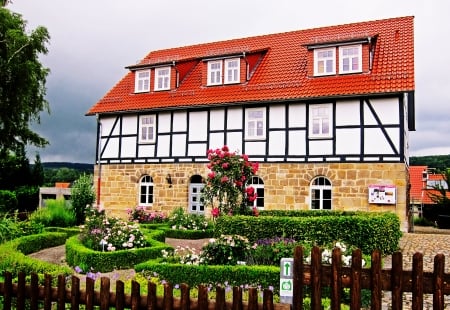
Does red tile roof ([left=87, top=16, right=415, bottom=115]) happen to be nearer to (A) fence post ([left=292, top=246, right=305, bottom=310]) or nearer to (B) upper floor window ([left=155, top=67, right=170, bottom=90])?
(B) upper floor window ([left=155, top=67, right=170, bottom=90])

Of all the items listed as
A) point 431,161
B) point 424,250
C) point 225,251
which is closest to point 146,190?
point 424,250

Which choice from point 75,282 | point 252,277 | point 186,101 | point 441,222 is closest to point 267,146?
point 186,101

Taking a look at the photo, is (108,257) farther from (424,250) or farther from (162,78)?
(162,78)

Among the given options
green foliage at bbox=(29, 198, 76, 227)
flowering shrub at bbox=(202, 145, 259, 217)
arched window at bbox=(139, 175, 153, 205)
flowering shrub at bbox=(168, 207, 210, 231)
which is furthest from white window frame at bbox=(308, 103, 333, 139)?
green foliage at bbox=(29, 198, 76, 227)

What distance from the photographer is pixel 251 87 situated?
64.7ft

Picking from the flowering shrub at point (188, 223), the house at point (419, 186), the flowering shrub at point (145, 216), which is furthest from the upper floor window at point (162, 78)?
the house at point (419, 186)

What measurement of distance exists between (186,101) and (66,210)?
269 inches

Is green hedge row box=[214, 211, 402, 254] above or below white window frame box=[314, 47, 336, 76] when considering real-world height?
below

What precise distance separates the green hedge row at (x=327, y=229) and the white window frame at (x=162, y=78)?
11759 mm

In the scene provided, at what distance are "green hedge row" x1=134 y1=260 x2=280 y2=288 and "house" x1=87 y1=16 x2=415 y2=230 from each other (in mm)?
9915

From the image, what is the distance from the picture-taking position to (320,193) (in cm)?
1764

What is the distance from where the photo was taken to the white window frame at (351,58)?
59.0 feet

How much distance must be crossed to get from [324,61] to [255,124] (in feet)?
12.4

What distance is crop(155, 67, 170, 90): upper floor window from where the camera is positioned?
22.0 m
